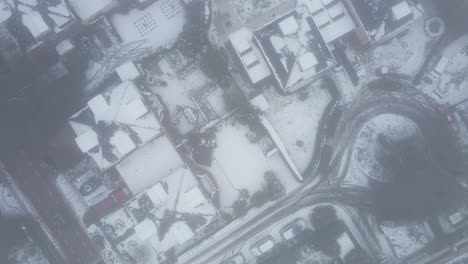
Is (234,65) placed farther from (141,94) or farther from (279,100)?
(141,94)

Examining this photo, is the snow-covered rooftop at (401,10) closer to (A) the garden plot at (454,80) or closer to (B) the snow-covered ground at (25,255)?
(A) the garden plot at (454,80)

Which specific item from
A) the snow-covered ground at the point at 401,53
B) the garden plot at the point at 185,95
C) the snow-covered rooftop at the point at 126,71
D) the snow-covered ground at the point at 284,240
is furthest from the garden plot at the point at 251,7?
the snow-covered ground at the point at 284,240

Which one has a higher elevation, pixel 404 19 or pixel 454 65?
pixel 404 19

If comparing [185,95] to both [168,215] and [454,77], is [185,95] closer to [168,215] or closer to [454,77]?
[168,215]

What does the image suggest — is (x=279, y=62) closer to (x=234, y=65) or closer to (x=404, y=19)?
(x=234, y=65)

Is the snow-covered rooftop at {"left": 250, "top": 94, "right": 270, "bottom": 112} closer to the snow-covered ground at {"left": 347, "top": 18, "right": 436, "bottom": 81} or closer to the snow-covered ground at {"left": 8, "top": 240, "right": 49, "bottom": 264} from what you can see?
the snow-covered ground at {"left": 347, "top": 18, "right": 436, "bottom": 81}

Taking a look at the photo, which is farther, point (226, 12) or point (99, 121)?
point (226, 12)

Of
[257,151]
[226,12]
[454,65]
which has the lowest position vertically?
[454,65]

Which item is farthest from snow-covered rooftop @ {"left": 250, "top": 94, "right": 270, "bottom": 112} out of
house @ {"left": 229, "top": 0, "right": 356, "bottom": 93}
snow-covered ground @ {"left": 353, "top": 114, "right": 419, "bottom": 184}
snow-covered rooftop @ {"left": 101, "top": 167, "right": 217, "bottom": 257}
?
snow-covered ground @ {"left": 353, "top": 114, "right": 419, "bottom": 184}

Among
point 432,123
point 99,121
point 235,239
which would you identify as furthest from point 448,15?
point 99,121
